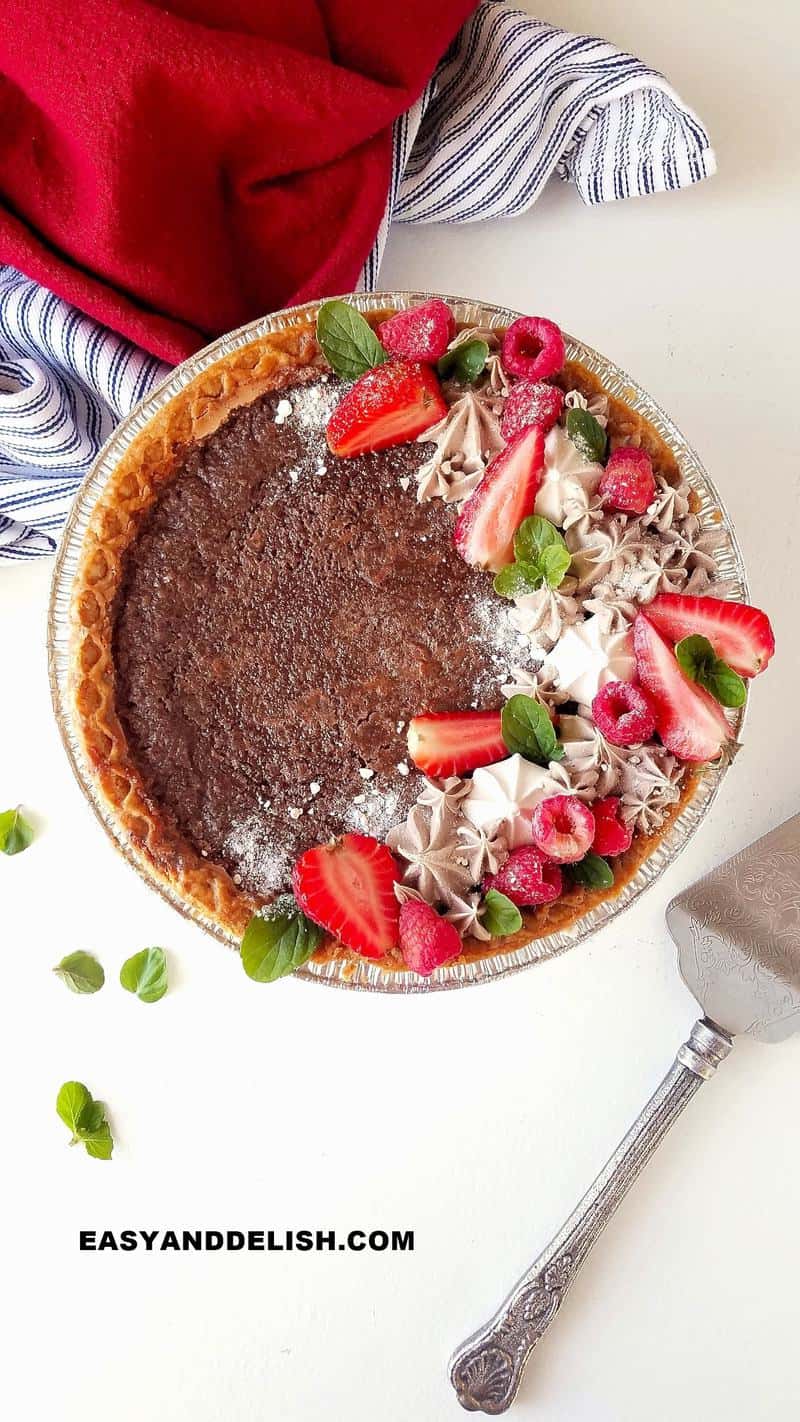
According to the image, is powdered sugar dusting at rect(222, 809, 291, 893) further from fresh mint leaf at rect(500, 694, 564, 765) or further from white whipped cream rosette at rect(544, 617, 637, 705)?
white whipped cream rosette at rect(544, 617, 637, 705)

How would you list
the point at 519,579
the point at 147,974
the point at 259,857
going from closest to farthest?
the point at 519,579
the point at 259,857
the point at 147,974

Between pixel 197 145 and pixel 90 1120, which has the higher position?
pixel 197 145

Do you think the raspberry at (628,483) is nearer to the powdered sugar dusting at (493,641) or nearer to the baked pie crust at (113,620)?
the baked pie crust at (113,620)

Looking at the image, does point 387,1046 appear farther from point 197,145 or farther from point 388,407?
point 197,145

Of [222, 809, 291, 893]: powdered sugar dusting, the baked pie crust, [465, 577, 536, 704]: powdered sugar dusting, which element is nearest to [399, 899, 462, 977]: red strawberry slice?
the baked pie crust

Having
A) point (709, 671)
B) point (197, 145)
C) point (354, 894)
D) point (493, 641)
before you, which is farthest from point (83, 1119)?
point (197, 145)

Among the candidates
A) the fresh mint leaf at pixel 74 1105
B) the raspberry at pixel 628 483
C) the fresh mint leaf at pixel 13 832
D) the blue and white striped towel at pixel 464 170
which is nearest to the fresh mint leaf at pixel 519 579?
the raspberry at pixel 628 483
